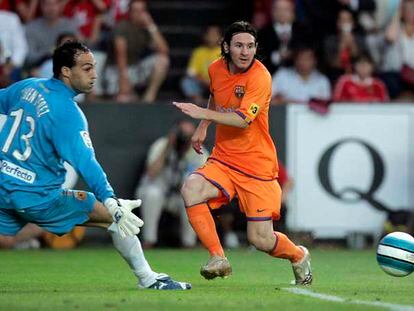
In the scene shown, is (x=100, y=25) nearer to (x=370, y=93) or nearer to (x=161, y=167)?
(x=161, y=167)

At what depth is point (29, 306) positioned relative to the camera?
834 cm

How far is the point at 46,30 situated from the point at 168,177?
9.39 feet

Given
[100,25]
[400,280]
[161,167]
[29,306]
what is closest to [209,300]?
[29,306]

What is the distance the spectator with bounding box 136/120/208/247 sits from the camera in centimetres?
1662

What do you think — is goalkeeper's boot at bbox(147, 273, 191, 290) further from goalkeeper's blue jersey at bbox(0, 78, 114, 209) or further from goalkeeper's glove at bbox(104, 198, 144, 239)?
goalkeeper's blue jersey at bbox(0, 78, 114, 209)

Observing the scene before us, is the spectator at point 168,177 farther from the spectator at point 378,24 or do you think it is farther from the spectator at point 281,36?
the spectator at point 378,24

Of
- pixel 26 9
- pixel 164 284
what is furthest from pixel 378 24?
pixel 164 284

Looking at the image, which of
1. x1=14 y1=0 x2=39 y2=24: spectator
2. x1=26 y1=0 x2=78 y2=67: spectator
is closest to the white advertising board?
x1=26 y1=0 x2=78 y2=67: spectator

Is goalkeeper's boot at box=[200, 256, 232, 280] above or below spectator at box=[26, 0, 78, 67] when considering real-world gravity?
below

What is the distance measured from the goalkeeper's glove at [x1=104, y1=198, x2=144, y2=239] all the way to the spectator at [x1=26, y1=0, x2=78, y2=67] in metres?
8.92

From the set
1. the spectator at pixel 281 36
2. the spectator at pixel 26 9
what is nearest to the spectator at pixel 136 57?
the spectator at pixel 26 9

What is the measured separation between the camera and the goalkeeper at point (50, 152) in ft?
30.1

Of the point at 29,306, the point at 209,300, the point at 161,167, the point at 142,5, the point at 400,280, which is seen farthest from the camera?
the point at 142,5

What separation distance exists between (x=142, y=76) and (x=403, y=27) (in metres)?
4.04
